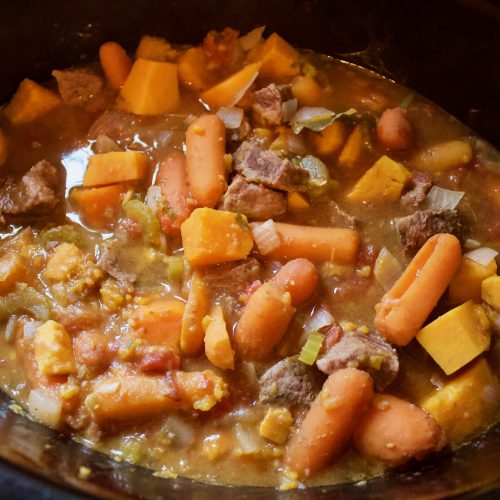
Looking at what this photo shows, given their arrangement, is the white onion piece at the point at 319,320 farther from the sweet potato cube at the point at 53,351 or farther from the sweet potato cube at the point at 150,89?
the sweet potato cube at the point at 150,89

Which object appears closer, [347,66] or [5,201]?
[5,201]

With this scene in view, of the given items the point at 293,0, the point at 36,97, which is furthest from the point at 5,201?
the point at 293,0

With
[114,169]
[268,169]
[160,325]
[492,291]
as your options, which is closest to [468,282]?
[492,291]

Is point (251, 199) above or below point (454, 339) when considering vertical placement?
above

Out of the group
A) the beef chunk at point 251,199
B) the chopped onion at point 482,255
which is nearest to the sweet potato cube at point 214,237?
the beef chunk at point 251,199

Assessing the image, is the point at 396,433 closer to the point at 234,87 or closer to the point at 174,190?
the point at 174,190

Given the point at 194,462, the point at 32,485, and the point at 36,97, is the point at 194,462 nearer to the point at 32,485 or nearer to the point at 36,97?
the point at 32,485
